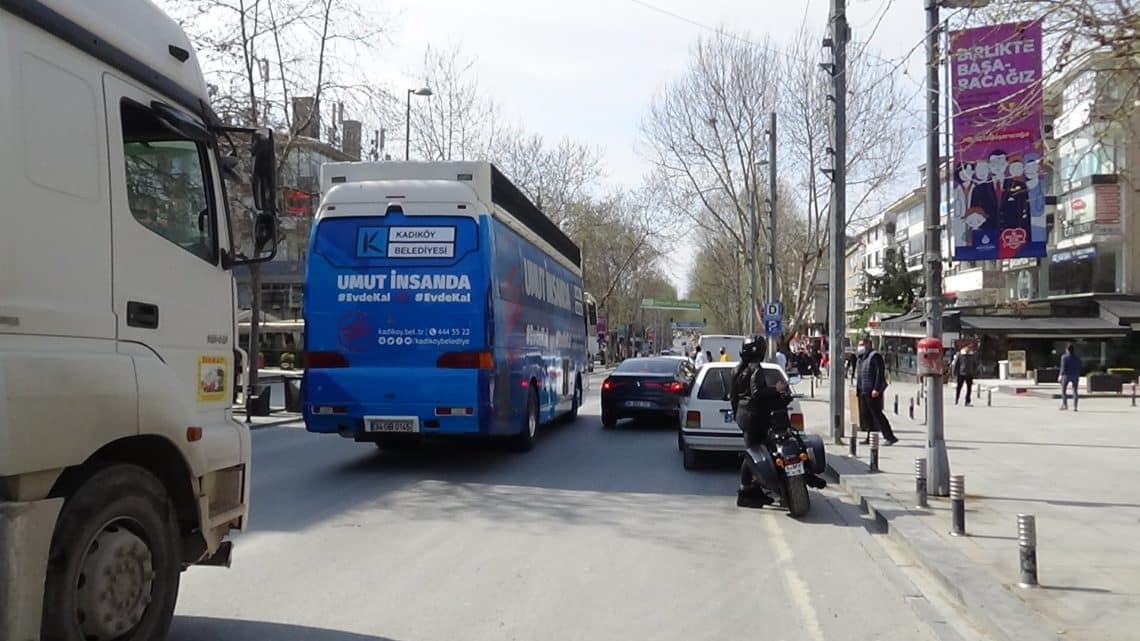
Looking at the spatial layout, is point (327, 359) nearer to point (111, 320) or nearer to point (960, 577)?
point (111, 320)

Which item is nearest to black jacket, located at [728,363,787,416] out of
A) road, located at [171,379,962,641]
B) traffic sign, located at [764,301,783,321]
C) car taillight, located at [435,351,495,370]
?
road, located at [171,379,962,641]

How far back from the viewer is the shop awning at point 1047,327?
1473 inches

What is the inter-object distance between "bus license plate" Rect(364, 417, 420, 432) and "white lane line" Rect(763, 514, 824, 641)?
14.9ft

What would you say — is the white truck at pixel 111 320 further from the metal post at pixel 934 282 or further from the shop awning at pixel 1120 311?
the shop awning at pixel 1120 311

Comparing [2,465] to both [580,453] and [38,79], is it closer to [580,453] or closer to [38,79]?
[38,79]

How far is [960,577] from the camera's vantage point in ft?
21.6

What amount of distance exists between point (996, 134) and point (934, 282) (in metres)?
2.84

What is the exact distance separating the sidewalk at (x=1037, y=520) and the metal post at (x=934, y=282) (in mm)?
390

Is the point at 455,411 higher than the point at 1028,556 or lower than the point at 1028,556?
higher

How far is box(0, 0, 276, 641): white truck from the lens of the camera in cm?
363

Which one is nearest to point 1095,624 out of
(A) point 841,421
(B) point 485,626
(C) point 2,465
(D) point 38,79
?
(B) point 485,626

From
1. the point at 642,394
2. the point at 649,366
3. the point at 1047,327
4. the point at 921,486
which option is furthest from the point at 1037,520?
the point at 1047,327

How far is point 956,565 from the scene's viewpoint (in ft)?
22.7

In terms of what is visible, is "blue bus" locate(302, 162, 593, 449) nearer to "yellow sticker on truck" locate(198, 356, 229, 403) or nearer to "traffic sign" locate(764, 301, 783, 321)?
"yellow sticker on truck" locate(198, 356, 229, 403)
